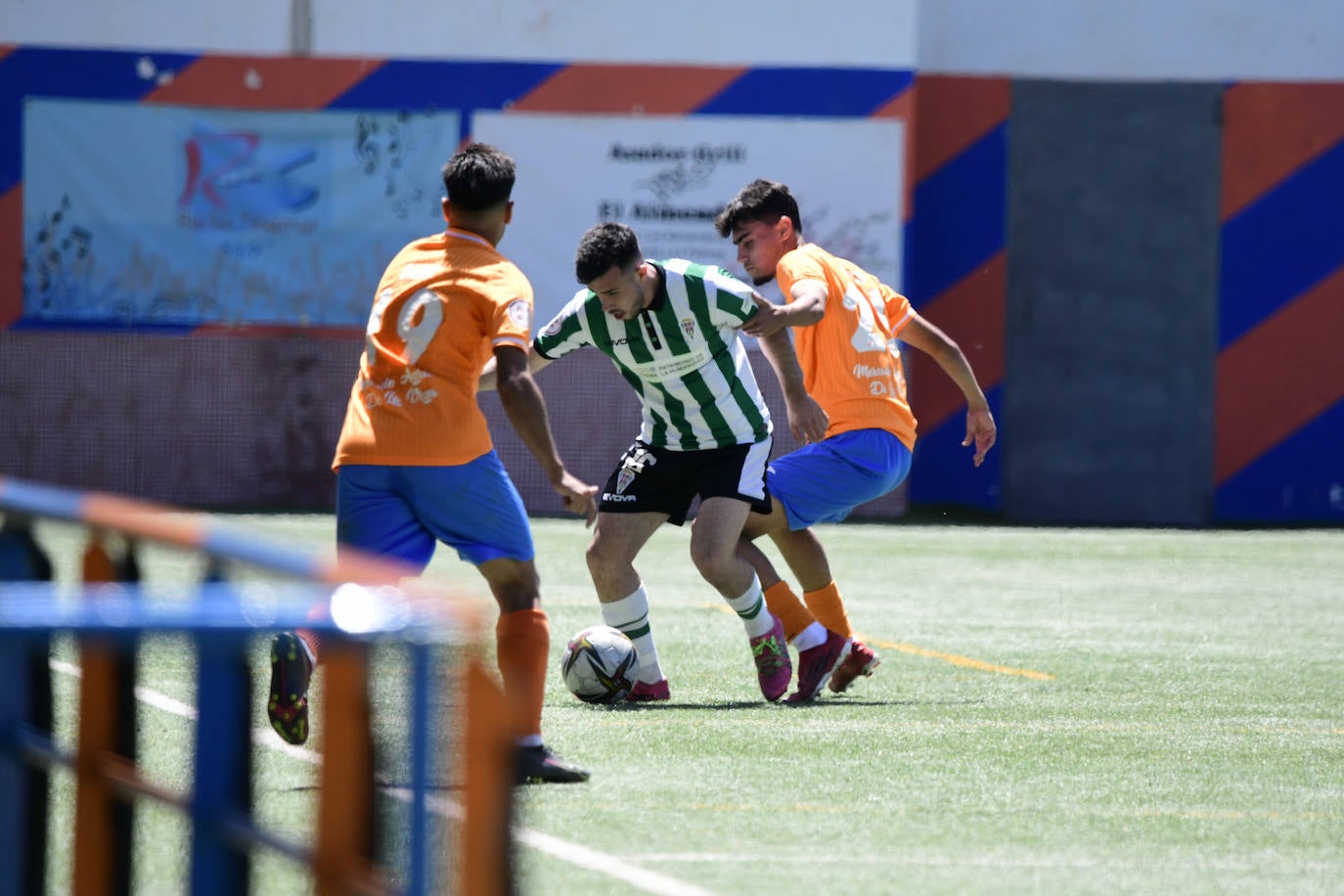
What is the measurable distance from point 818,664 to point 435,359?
2757 millimetres

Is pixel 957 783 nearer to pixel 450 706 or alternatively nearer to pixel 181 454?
pixel 450 706

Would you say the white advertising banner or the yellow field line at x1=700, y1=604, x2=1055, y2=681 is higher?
the white advertising banner

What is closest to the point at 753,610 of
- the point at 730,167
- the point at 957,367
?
the point at 957,367

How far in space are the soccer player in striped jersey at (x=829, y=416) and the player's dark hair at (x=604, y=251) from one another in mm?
1036

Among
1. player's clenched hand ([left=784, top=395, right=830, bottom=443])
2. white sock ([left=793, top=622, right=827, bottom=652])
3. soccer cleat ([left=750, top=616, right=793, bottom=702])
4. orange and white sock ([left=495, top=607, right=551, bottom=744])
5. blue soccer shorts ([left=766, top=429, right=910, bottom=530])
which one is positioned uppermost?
player's clenched hand ([left=784, top=395, right=830, bottom=443])

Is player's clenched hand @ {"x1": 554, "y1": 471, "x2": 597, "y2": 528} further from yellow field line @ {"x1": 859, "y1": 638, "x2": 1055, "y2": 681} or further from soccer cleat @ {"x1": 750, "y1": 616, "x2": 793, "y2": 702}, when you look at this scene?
yellow field line @ {"x1": 859, "y1": 638, "x2": 1055, "y2": 681}

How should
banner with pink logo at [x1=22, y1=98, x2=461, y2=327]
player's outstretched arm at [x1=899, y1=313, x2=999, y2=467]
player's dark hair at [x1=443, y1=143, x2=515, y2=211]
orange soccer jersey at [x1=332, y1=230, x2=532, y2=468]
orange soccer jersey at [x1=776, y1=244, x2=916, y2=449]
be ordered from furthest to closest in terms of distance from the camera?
banner with pink logo at [x1=22, y1=98, x2=461, y2=327] < player's outstretched arm at [x1=899, y1=313, x2=999, y2=467] < orange soccer jersey at [x1=776, y1=244, x2=916, y2=449] < player's dark hair at [x1=443, y1=143, x2=515, y2=211] < orange soccer jersey at [x1=332, y1=230, x2=532, y2=468]

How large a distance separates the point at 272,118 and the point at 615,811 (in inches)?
592

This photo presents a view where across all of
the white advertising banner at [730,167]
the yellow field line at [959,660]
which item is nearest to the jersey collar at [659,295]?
the yellow field line at [959,660]

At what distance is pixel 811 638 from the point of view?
27.5 ft

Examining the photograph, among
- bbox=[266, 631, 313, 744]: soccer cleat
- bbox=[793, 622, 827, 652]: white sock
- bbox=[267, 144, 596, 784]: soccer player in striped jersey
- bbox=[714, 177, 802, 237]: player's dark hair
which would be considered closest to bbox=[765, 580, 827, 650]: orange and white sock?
bbox=[793, 622, 827, 652]: white sock

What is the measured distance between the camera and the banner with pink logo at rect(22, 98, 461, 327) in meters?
19.5

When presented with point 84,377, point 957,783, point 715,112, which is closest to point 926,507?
point 715,112

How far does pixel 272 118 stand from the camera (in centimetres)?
1962
